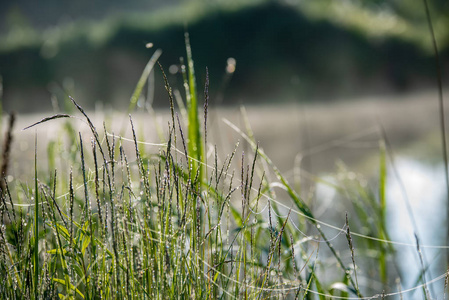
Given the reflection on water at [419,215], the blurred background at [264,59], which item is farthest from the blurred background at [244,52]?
the reflection on water at [419,215]

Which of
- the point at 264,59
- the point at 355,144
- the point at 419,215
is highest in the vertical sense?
the point at 264,59

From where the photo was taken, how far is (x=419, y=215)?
102 inches

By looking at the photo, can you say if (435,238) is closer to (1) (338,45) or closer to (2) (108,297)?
(2) (108,297)

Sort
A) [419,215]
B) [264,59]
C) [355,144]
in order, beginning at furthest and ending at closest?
[264,59] < [355,144] < [419,215]

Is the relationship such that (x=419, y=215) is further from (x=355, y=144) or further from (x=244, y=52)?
(x=244, y=52)

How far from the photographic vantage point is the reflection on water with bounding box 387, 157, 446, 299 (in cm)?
180

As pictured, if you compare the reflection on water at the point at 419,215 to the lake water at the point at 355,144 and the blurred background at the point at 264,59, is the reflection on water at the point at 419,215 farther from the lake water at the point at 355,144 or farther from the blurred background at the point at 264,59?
the blurred background at the point at 264,59

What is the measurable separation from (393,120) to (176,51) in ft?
10.6

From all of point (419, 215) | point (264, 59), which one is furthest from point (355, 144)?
point (264, 59)

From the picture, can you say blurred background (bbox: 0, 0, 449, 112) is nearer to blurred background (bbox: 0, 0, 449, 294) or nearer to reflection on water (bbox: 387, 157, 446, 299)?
blurred background (bbox: 0, 0, 449, 294)

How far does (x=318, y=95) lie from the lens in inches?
292

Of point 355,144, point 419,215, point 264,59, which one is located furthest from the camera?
point 264,59

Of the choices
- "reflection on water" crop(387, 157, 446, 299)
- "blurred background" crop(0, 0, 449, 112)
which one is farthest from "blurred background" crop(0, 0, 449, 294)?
"reflection on water" crop(387, 157, 446, 299)

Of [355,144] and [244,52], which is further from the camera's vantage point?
[244,52]
